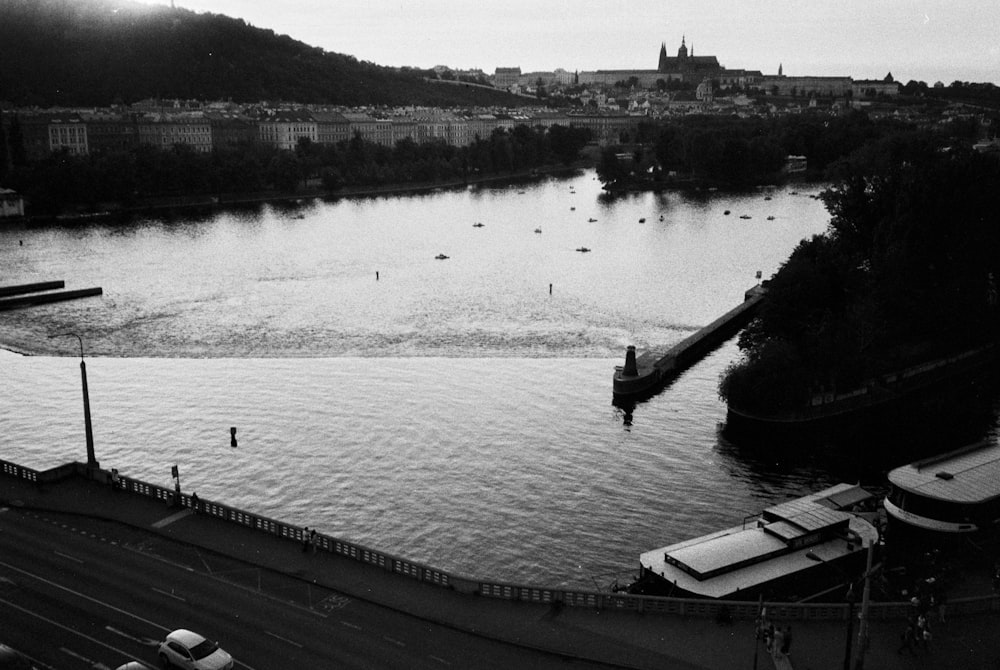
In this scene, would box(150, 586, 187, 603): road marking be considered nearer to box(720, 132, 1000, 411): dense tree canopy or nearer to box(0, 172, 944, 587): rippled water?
box(0, 172, 944, 587): rippled water

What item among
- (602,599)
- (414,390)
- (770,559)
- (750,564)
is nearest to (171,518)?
(602,599)

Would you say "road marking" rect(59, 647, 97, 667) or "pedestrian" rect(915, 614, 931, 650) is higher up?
"pedestrian" rect(915, 614, 931, 650)

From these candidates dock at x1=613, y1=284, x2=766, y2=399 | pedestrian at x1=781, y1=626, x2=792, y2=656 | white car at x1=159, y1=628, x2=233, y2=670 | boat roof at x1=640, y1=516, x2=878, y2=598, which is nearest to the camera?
white car at x1=159, y1=628, x2=233, y2=670

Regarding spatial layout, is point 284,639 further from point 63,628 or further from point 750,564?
point 750,564

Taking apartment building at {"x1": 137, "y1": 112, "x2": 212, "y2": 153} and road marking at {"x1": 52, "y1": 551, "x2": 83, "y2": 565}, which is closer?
road marking at {"x1": 52, "y1": 551, "x2": 83, "y2": 565}

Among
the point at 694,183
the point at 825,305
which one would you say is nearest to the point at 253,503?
the point at 825,305

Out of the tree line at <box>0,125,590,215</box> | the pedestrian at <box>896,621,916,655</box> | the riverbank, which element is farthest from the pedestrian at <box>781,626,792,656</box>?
the tree line at <box>0,125,590,215</box>

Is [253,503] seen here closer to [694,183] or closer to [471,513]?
[471,513]
